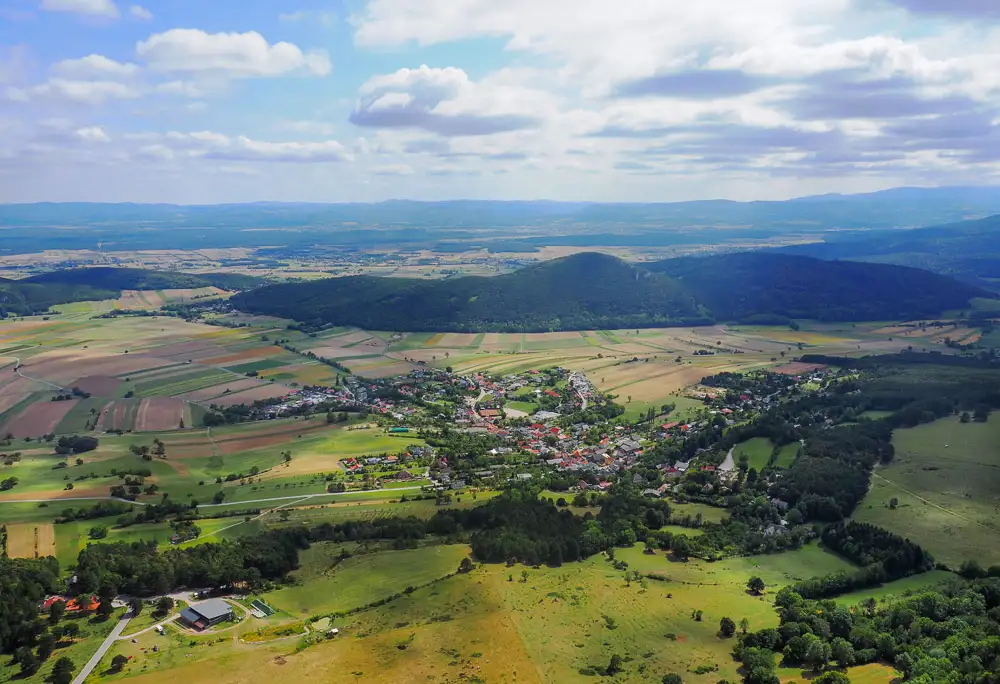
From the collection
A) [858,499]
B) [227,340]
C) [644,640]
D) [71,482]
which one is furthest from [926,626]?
[227,340]

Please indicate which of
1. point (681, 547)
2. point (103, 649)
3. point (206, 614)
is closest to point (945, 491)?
point (681, 547)

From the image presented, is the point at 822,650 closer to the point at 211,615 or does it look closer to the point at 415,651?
the point at 415,651

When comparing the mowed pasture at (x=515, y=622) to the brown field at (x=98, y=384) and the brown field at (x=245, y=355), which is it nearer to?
the brown field at (x=98, y=384)

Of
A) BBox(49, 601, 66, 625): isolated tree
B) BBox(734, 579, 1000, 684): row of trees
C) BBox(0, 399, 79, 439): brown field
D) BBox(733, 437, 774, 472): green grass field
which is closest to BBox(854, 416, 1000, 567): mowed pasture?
BBox(734, 579, 1000, 684): row of trees

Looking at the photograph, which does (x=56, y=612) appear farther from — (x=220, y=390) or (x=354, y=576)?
(x=220, y=390)

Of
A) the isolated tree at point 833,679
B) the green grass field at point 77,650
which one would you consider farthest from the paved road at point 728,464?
the green grass field at point 77,650

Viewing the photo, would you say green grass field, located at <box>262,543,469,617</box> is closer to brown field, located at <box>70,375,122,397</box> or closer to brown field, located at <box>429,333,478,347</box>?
brown field, located at <box>70,375,122,397</box>
